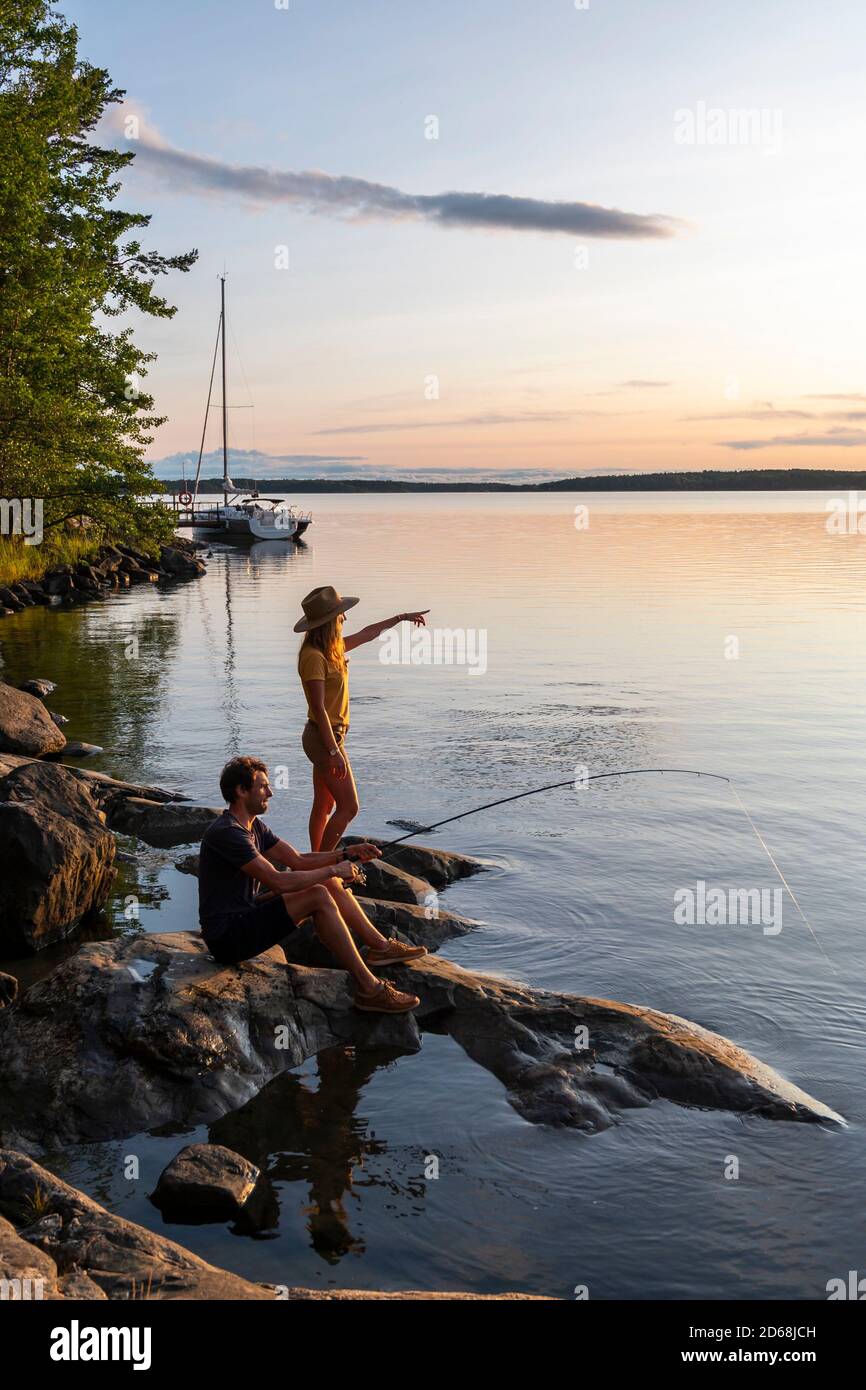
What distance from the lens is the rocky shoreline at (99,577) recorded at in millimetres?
38156

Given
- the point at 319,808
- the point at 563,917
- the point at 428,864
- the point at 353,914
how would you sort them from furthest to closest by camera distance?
1. the point at 428,864
2. the point at 563,917
3. the point at 319,808
4. the point at 353,914

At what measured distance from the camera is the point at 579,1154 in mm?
6648

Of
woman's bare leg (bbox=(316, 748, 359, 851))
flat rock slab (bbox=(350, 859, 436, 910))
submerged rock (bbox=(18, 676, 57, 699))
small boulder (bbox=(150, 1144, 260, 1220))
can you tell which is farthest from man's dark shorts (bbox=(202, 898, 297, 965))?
submerged rock (bbox=(18, 676, 57, 699))

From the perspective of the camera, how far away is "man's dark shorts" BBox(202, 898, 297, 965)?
761 cm

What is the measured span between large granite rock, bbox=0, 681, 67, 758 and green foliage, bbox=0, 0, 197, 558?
14.9 m

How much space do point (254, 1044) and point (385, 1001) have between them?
93cm

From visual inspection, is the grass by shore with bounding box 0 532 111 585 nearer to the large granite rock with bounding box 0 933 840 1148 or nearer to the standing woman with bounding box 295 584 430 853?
the standing woman with bounding box 295 584 430 853

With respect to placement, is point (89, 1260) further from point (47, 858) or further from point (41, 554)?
point (41, 554)

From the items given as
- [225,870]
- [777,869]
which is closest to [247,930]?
[225,870]

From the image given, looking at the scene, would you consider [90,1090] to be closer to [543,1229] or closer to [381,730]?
[543,1229]

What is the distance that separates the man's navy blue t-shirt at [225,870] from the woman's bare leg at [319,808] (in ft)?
7.92

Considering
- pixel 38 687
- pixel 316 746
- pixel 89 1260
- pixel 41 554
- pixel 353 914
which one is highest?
pixel 41 554

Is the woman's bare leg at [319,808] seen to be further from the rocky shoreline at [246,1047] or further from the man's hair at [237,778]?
the man's hair at [237,778]

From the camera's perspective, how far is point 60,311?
30547 mm
